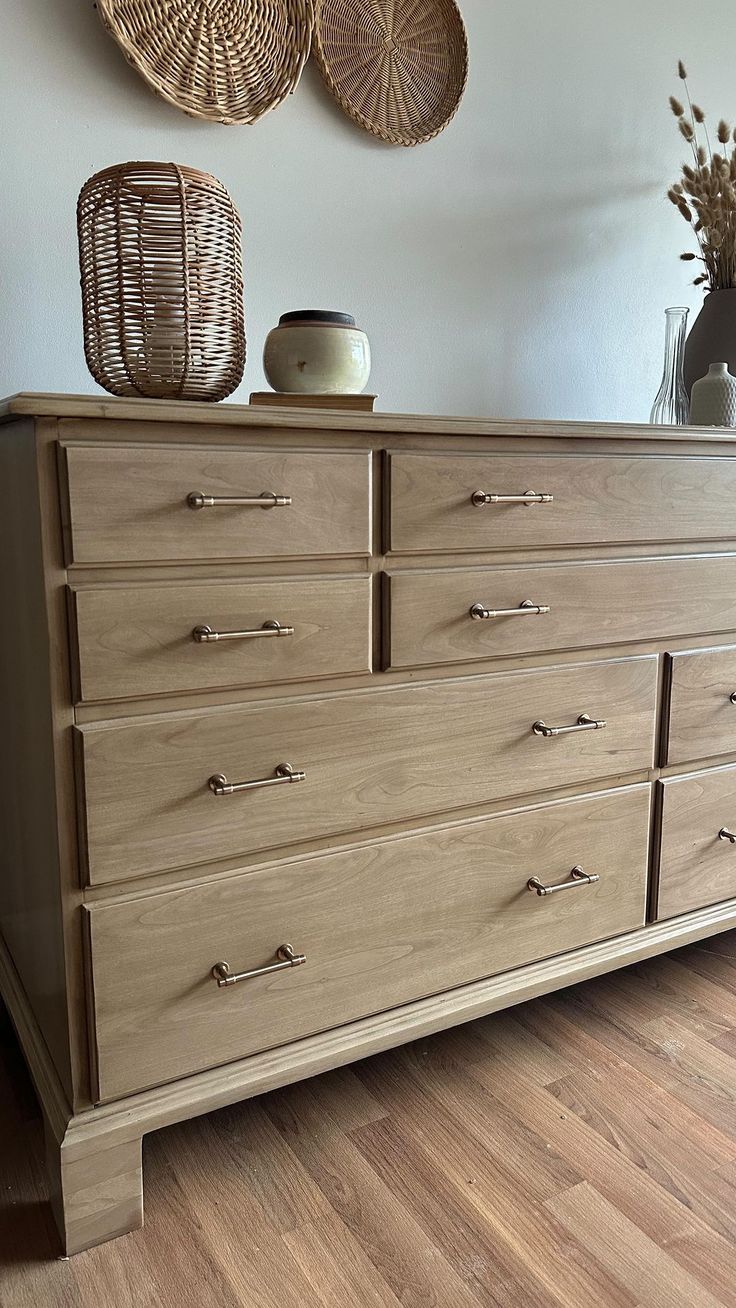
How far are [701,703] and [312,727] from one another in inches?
27.8

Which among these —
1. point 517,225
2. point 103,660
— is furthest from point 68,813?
point 517,225

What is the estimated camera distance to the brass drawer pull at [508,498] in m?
1.23

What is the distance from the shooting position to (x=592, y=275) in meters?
1.96

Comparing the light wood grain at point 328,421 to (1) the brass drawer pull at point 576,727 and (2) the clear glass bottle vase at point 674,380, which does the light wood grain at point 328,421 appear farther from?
(1) the brass drawer pull at point 576,727

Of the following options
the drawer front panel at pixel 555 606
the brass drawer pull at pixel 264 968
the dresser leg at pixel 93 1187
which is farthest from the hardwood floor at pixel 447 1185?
the drawer front panel at pixel 555 606

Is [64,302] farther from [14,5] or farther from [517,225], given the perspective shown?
[517,225]

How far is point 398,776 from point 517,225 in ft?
3.95

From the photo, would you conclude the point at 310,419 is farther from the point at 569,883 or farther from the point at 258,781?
the point at 569,883

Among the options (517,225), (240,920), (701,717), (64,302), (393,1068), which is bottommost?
(393,1068)

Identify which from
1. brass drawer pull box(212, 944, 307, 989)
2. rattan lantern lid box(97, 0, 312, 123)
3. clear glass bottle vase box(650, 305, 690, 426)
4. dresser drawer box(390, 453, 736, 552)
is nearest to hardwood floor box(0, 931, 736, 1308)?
brass drawer pull box(212, 944, 307, 989)

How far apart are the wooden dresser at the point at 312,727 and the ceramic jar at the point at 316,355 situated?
15cm

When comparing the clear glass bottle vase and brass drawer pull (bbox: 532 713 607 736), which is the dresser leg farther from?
the clear glass bottle vase

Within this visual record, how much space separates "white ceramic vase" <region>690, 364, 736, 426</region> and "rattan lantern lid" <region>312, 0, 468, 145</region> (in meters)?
0.68

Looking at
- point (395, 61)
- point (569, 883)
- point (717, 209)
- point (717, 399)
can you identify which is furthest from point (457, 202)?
point (569, 883)
